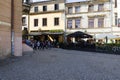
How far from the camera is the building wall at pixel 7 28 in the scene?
68.8 ft

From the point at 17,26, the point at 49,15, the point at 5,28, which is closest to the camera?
the point at 5,28

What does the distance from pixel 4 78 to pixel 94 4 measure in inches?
1585

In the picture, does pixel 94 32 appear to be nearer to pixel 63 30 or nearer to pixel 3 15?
pixel 63 30

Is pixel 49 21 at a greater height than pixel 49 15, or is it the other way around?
pixel 49 15

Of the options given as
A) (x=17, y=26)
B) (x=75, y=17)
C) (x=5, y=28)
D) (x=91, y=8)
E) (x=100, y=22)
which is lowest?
(x=5, y=28)

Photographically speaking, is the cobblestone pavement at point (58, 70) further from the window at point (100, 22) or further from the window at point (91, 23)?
the window at point (91, 23)

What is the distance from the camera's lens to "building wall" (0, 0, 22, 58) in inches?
826

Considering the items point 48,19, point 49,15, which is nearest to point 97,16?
point 49,15

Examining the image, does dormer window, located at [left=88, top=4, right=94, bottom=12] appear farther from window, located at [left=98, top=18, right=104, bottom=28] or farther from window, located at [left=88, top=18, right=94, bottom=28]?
window, located at [left=98, top=18, right=104, bottom=28]

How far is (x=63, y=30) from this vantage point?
5338 cm

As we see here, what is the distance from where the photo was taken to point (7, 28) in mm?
22062

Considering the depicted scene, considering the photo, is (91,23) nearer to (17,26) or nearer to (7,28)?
(17,26)

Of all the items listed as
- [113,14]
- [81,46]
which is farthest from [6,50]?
[113,14]

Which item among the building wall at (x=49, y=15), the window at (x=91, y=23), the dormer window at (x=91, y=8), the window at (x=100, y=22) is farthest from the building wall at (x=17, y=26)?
the building wall at (x=49, y=15)
